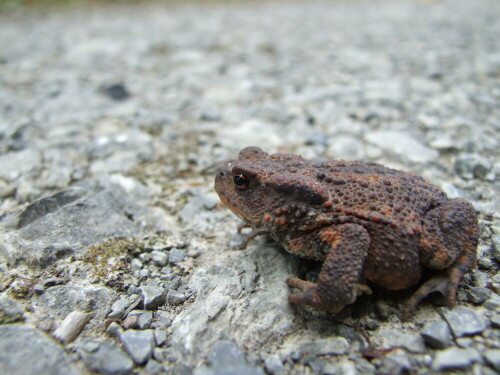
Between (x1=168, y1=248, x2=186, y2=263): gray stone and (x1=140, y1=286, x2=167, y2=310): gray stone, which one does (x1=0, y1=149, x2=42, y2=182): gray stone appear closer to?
(x1=168, y1=248, x2=186, y2=263): gray stone

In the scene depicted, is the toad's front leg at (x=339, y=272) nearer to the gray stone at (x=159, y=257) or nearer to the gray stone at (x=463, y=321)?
the gray stone at (x=463, y=321)

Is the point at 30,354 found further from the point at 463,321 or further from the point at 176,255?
the point at 463,321

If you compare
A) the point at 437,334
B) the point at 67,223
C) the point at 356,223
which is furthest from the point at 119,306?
the point at 437,334

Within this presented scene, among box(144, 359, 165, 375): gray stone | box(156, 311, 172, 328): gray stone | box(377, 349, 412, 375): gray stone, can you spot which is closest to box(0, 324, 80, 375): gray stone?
box(144, 359, 165, 375): gray stone

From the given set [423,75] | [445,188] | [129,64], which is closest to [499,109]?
[423,75]

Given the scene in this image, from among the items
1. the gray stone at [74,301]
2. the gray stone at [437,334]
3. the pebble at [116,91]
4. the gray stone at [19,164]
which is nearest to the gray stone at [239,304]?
the gray stone at [74,301]

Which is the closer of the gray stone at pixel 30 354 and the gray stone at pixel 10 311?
the gray stone at pixel 30 354

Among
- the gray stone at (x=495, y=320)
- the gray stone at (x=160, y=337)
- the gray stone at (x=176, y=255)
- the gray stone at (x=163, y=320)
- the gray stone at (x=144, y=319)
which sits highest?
the gray stone at (x=495, y=320)

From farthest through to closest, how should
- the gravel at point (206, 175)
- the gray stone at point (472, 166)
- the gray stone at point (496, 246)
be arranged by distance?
the gray stone at point (472, 166) → the gray stone at point (496, 246) → the gravel at point (206, 175)
